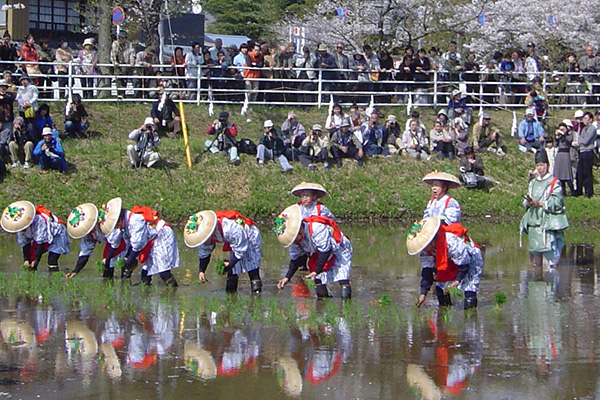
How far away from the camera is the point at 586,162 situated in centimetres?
2311

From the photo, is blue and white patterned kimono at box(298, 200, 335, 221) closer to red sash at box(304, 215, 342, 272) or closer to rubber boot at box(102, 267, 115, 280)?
red sash at box(304, 215, 342, 272)

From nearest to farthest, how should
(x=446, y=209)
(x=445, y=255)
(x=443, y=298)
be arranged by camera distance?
(x=445, y=255) < (x=443, y=298) < (x=446, y=209)

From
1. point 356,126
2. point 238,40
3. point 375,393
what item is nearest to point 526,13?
point 238,40

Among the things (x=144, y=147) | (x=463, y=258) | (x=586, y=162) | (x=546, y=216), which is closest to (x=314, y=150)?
(x=144, y=147)

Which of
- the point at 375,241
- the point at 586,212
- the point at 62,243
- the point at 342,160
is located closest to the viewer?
the point at 62,243

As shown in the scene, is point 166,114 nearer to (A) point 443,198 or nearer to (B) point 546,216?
(B) point 546,216

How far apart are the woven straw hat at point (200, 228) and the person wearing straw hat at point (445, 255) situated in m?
2.31

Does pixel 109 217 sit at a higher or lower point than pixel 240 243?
higher

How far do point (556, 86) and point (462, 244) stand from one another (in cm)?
1798

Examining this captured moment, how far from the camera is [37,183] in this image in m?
20.5

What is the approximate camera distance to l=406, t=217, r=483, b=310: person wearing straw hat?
10.6 meters

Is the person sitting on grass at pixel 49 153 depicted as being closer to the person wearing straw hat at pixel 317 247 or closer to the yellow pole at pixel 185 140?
the yellow pole at pixel 185 140

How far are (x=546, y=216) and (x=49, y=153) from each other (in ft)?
33.8

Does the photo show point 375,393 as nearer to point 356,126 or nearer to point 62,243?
point 62,243
